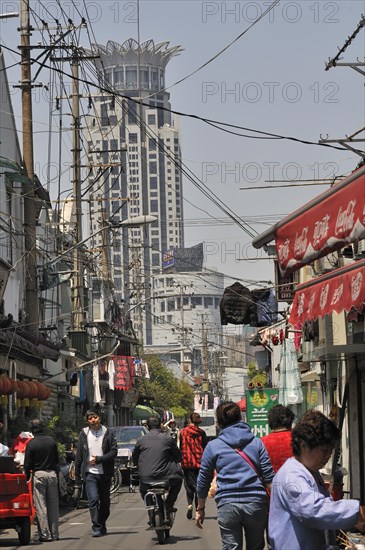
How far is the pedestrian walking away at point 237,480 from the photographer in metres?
10.5

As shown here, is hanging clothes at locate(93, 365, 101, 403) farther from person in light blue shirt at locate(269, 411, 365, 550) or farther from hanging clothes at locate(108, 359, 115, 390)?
person in light blue shirt at locate(269, 411, 365, 550)

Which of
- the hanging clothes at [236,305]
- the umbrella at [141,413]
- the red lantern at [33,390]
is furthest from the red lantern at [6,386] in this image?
the umbrella at [141,413]

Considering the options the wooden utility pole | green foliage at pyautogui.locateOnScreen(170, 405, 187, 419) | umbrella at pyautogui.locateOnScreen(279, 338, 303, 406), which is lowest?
umbrella at pyautogui.locateOnScreen(279, 338, 303, 406)

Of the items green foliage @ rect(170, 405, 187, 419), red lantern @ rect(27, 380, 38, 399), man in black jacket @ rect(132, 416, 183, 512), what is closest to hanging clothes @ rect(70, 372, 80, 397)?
red lantern @ rect(27, 380, 38, 399)

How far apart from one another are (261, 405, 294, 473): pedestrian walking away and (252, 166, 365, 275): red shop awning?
2.28m

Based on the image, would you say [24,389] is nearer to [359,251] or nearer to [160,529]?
[359,251]

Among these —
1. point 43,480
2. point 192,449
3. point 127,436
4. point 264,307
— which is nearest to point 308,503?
point 43,480

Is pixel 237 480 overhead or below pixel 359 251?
below

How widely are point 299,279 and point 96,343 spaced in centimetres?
3466

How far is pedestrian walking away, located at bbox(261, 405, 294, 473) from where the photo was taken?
12.5 meters

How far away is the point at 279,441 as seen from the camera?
12.5m

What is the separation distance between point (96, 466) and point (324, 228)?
980 centimetres

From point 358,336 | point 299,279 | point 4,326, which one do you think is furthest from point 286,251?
point 299,279

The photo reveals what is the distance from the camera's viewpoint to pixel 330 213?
31.0ft
